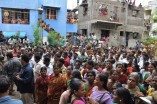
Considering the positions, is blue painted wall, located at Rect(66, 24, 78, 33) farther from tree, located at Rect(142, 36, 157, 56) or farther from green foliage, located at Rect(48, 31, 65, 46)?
tree, located at Rect(142, 36, 157, 56)

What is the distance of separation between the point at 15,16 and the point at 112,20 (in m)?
12.4

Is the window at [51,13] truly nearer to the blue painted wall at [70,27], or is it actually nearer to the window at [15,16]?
the blue painted wall at [70,27]

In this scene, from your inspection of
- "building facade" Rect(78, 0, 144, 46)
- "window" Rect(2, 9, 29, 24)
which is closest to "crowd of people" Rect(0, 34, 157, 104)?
"window" Rect(2, 9, 29, 24)

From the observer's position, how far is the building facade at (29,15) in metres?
24.5

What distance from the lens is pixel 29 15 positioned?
25766 mm

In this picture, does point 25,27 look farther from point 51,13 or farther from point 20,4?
point 51,13

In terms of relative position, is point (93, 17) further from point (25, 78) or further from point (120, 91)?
point (120, 91)

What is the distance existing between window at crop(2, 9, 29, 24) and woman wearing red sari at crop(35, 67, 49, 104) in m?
19.4

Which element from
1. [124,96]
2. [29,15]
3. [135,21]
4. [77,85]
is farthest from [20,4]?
[124,96]

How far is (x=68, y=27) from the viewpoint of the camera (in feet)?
96.6

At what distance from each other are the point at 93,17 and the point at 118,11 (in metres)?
4.08

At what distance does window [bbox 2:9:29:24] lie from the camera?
24497 millimetres

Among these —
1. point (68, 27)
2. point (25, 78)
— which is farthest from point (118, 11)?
point (25, 78)

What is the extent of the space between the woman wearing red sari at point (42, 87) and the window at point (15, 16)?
19.4 metres
